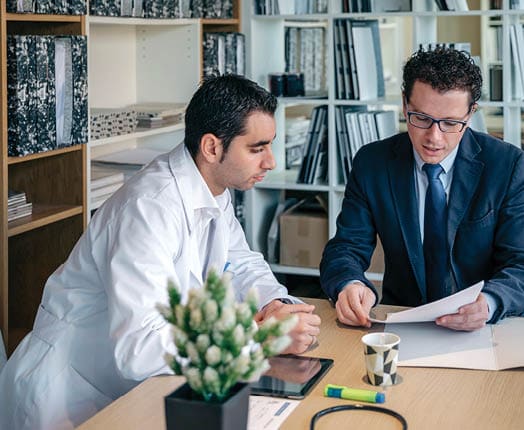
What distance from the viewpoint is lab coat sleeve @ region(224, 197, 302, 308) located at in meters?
2.22

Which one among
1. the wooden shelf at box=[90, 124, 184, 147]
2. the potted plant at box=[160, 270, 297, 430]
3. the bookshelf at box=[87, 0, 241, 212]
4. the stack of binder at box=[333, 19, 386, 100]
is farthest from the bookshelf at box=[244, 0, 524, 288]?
the potted plant at box=[160, 270, 297, 430]

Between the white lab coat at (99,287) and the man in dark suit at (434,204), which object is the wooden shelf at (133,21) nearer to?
the man in dark suit at (434,204)

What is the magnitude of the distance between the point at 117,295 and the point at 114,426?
33 cm

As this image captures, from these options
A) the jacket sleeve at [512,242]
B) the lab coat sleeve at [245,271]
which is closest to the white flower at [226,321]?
the lab coat sleeve at [245,271]

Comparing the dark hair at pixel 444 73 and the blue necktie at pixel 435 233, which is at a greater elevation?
the dark hair at pixel 444 73

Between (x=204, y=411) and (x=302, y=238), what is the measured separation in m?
3.09

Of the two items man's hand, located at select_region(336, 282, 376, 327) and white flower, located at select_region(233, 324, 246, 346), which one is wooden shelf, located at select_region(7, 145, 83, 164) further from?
white flower, located at select_region(233, 324, 246, 346)

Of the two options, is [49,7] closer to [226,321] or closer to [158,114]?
[158,114]

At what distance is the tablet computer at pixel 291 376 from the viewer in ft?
5.56

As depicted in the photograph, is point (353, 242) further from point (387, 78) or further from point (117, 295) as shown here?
point (387, 78)

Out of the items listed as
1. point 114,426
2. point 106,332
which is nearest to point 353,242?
point 106,332

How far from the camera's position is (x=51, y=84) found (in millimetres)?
3033

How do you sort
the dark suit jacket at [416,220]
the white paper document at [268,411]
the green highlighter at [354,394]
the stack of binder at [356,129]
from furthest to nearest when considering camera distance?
the stack of binder at [356,129], the dark suit jacket at [416,220], the green highlighter at [354,394], the white paper document at [268,411]

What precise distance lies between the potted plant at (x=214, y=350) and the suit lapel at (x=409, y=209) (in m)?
1.19
